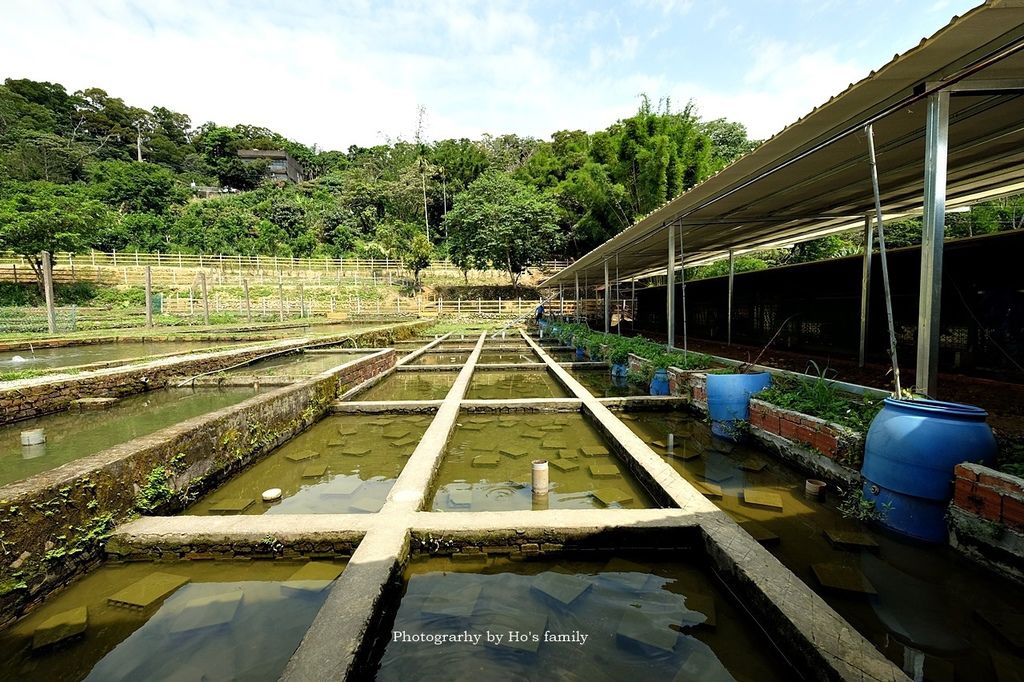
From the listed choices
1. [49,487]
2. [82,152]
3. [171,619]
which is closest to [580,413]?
[171,619]

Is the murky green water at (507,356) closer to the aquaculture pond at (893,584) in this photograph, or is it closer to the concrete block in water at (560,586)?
the aquaculture pond at (893,584)

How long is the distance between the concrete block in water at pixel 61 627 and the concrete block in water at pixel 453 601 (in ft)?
5.97

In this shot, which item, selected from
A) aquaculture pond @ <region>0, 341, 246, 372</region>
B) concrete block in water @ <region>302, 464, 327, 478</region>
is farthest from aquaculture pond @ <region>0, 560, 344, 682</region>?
aquaculture pond @ <region>0, 341, 246, 372</region>

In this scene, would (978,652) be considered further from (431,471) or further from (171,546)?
(171,546)

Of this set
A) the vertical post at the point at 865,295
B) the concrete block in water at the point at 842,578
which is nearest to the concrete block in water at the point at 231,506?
the concrete block in water at the point at 842,578

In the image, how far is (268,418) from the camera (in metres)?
5.01

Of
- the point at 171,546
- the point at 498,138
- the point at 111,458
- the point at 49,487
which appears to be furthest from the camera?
the point at 498,138

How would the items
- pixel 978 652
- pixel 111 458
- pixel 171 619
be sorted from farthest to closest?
pixel 111 458 → pixel 171 619 → pixel 978 652

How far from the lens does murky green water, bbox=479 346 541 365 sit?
11.9m

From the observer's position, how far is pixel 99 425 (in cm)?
539

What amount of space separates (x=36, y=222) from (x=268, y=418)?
33.0 m

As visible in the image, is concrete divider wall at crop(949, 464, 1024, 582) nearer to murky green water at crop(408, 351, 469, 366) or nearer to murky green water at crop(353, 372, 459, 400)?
murky green water at crop(353, 372, 459, 400)

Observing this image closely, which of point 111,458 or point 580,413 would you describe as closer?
point 111,458

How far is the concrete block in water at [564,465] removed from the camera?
4414 mm
